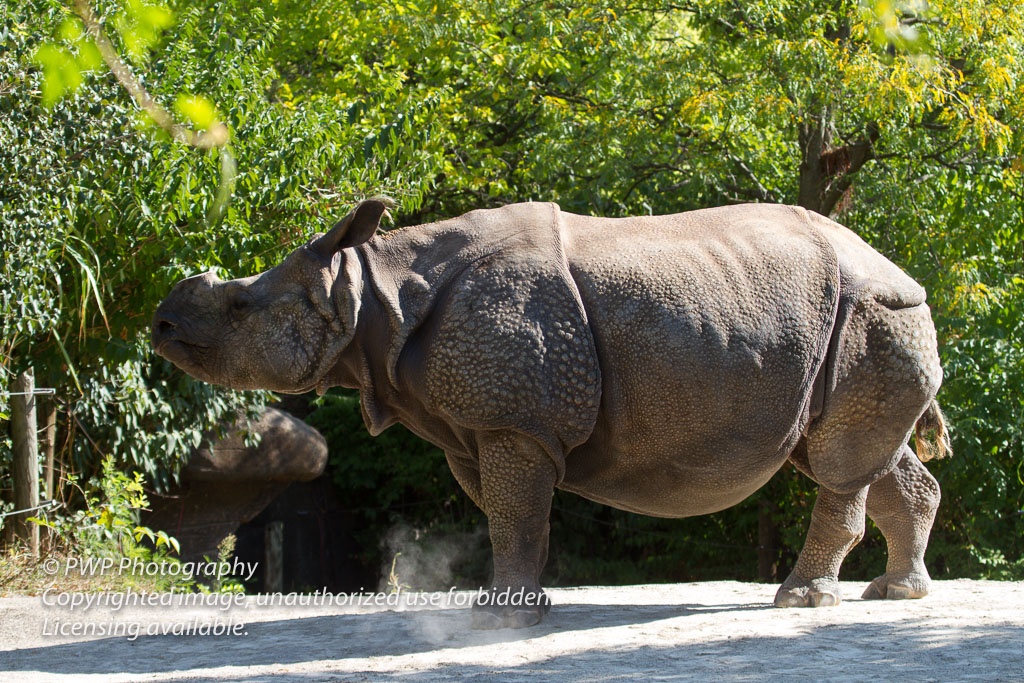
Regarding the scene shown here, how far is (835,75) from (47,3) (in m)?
6.24

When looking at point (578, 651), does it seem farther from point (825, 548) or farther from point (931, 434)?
point (931, 434)

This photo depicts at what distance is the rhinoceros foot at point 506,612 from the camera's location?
15.6 feet

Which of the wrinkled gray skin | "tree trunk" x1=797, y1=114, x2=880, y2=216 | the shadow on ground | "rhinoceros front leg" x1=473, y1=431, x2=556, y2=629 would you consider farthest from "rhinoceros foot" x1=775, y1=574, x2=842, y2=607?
"tree trunk" x1=797, y1=114, x2=880, y2=216

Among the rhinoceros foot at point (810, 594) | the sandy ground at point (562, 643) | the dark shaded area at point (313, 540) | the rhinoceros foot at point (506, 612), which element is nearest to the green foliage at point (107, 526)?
the sandy ground at point (562, 643)

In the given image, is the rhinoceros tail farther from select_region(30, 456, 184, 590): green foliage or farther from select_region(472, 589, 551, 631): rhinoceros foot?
select_region(30, 456, 184, 590): green foliage

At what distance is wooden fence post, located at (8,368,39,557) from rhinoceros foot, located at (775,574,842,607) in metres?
5.13

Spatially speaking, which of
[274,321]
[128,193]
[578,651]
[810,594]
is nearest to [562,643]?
[578,651]

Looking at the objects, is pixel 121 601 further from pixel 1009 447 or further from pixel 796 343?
pixel 1009 447

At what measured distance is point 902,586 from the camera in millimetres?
5691

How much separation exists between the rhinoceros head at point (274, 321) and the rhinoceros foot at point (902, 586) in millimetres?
3108

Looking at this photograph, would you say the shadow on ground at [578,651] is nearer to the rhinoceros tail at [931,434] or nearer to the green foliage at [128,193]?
the rhinoceros tail at [931,434]

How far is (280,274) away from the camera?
4828 mm

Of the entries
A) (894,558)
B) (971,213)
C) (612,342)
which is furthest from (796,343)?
(971,213)

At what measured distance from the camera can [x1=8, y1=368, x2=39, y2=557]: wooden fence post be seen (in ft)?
25.3
